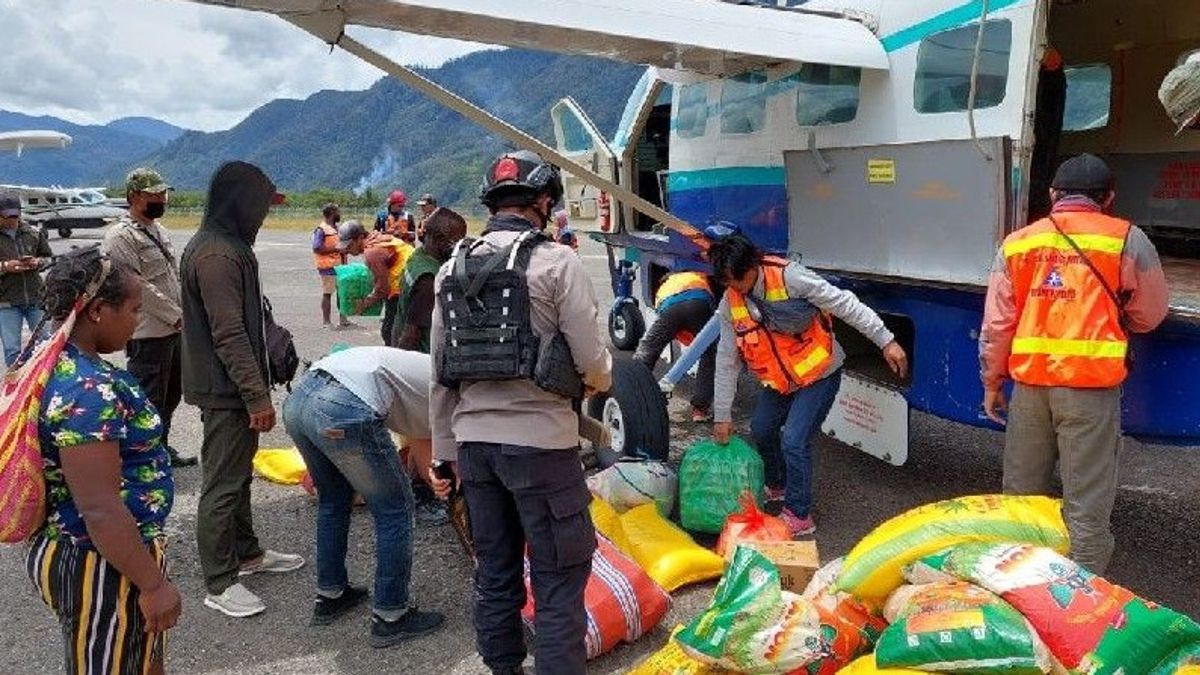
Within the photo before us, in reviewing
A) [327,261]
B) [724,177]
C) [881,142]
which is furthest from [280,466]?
[327,261]

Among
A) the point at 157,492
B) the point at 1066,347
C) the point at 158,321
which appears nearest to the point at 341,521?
the point at 157,492

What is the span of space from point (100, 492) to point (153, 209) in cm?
326

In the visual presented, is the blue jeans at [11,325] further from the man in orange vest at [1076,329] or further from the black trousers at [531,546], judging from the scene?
the man in orange vest at [1076,329]

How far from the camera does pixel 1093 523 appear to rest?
3.36m

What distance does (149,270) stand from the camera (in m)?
5.05

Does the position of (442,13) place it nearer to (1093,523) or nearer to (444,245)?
(444,245)

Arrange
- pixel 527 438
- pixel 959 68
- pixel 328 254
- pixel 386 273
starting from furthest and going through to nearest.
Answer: pixel 328 254 < pixel 386 273 < pixel 959 68 < pixel 527 438

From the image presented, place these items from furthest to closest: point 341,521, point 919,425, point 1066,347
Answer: point 919,425, point 341,521, point 1066,347

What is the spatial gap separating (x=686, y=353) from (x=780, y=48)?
1.82 metres

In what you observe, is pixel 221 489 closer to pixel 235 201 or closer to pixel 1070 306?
pixel 235 201

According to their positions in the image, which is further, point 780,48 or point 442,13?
point 780,48

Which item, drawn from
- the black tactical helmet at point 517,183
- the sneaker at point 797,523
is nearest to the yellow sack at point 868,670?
the black tactical helmet at point 517,183

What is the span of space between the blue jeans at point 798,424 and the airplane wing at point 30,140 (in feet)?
92.9

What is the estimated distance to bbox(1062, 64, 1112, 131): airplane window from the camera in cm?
674
